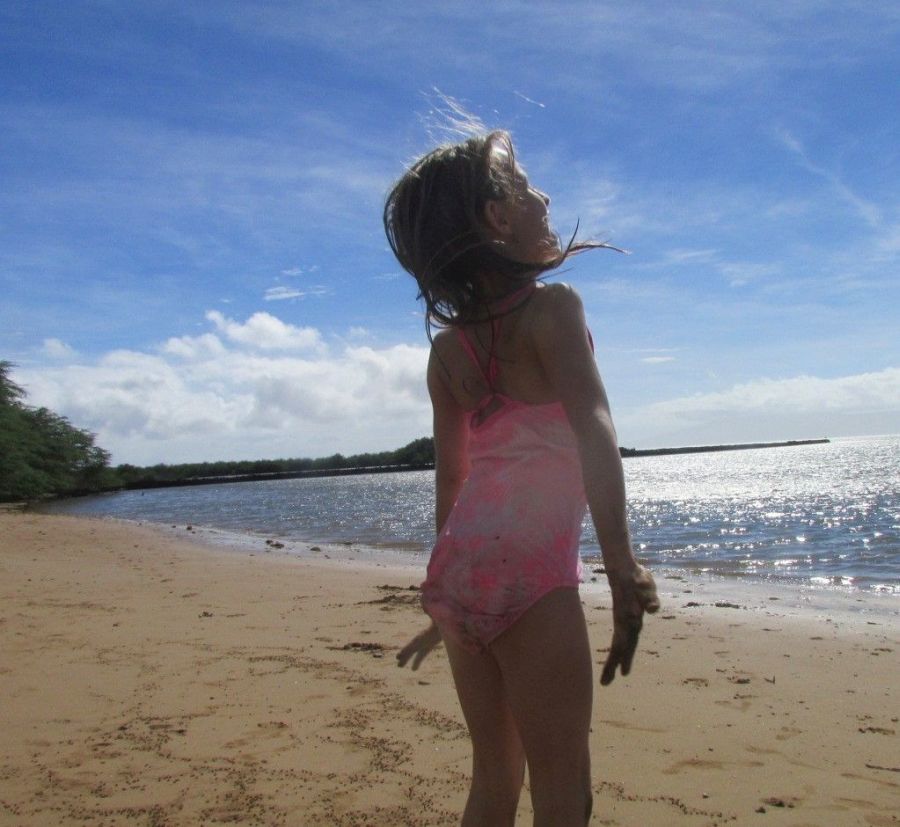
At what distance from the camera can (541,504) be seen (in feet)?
5.22

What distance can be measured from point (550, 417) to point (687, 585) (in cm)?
849

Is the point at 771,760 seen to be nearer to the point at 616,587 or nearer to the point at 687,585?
the point at 616,587

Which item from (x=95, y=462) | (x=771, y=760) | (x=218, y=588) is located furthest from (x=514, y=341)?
(x=95, y=462)

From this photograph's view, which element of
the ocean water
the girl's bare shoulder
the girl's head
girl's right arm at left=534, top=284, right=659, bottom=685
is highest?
the girl's head

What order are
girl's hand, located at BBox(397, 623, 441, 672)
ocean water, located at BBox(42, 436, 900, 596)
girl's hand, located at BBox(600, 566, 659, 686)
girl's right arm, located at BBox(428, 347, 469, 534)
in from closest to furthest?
girl's hand, located at BBox(600, 566, 659, 686) → girl's right arm, located at BBox(428, 347, 469, 534) → girl's hand, located at BBox(397, 623, 441, 672) → ocean water, located at BBox(42, 436, 900, 596)

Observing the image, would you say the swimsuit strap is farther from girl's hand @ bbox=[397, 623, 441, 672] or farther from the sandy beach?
the sandy beach

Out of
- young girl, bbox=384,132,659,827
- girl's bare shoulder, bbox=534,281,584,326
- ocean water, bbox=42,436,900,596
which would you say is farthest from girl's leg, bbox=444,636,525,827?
ocean water, bbox=42,436,900,596

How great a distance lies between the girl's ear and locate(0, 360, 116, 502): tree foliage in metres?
41.5

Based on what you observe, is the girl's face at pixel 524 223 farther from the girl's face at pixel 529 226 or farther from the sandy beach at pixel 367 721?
the sandy beach at pixel 367 721

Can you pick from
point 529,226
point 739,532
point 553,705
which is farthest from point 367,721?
point 739,532

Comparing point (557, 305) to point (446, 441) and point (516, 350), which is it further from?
point (446, 441)

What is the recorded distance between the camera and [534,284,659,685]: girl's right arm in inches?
56.2

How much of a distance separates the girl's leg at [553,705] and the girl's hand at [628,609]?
0.10 m

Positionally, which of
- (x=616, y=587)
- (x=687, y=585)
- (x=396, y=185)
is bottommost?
(x=687, y=585)
